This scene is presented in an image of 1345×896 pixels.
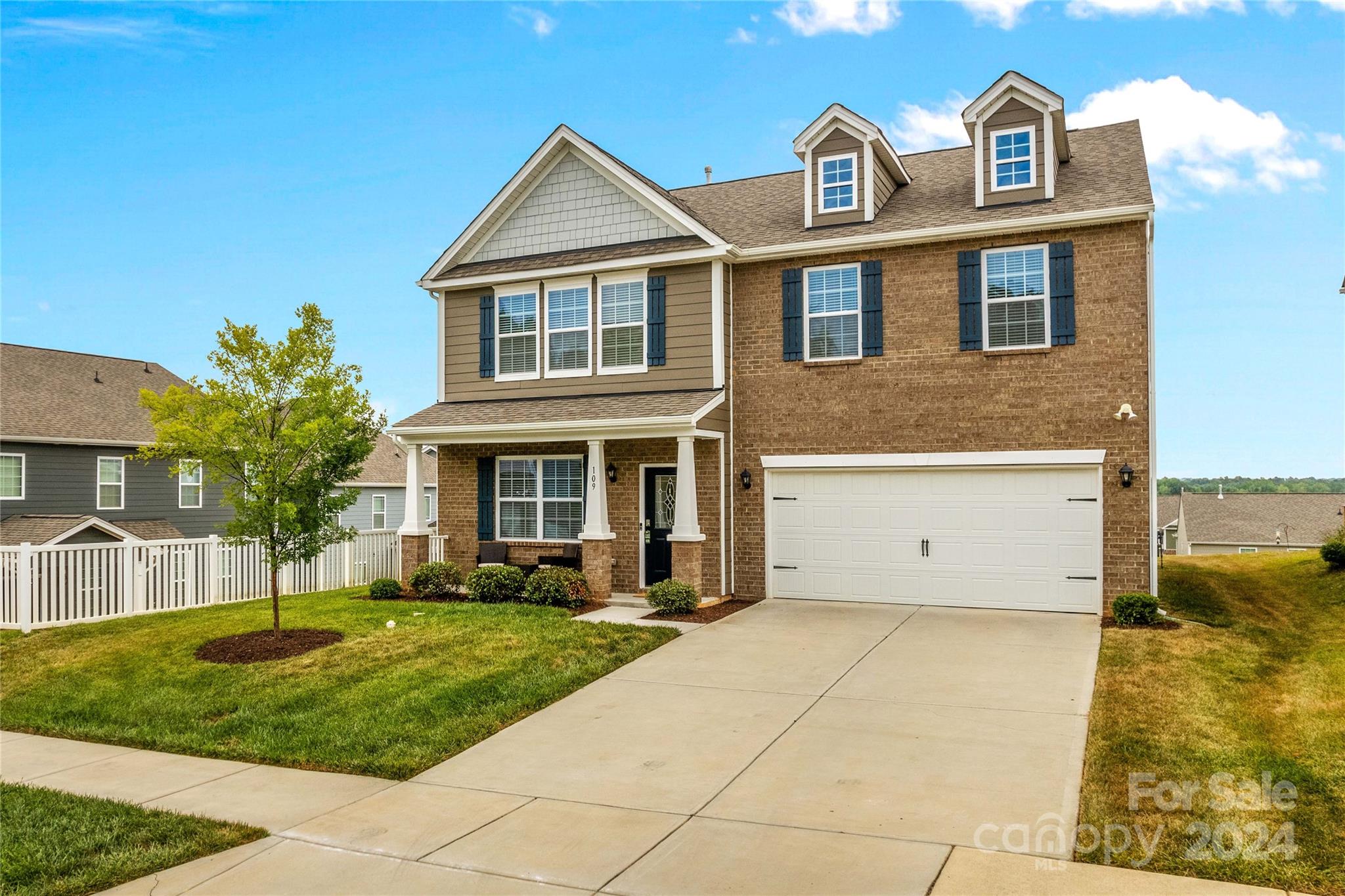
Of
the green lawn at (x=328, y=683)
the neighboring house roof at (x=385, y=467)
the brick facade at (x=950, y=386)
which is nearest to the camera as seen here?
the green lawn at (x=328, y=683)

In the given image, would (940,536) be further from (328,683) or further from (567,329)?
(328,683)

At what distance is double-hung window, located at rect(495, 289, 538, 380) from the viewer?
1720cm

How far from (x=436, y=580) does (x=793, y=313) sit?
7.98 metres

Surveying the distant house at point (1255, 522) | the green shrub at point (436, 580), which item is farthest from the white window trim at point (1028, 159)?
the distant house at point (1255, 522)

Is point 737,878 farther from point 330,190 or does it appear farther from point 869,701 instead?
point 330,190

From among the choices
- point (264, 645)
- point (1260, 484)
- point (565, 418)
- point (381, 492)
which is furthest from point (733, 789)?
point (1260, 484)

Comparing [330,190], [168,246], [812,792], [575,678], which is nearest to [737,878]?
[812,792]

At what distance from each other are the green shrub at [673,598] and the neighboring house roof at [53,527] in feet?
44.4

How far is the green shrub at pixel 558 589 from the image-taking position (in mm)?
14594

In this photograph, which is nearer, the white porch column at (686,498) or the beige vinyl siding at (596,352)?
the white porch column at (686,498)

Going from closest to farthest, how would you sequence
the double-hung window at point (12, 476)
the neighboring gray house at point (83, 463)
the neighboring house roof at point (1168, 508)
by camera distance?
the double-hung window at point (12, 476) < the neighboring gray house at point (83, 463) < the neighboring house roof at point (1168, 508)

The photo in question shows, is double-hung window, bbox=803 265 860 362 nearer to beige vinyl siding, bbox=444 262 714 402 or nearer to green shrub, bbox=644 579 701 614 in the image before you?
beige vinyl siding, bbox=444 262 714 402

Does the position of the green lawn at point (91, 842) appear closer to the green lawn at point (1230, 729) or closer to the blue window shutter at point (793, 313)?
the green lawn at point (1230, 729)

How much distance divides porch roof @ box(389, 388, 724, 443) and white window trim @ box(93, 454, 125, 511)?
13035 mm
